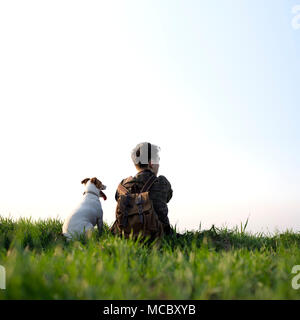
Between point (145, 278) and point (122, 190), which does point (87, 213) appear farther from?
point (145, 278)

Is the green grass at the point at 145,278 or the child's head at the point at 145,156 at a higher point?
the child's head at the point at 145,156

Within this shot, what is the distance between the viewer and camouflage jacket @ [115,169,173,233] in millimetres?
6059

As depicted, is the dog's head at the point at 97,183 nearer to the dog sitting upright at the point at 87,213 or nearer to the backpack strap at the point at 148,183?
the dog sitting upright at the point at 87,213

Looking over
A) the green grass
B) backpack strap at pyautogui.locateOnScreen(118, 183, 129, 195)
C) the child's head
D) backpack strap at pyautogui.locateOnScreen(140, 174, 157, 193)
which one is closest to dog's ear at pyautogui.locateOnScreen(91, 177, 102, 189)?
backpack strap at pyautogui.locateOnScreen(118, 183, 129, 195)

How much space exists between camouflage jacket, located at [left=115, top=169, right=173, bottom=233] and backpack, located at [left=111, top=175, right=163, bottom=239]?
0.11m

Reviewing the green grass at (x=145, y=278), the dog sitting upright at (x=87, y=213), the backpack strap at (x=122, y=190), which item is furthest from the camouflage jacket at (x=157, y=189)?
the green grass at (x=145, y=278)

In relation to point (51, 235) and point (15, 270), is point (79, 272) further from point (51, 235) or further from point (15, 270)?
point (51, 235)

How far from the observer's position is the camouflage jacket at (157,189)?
6.06 metres

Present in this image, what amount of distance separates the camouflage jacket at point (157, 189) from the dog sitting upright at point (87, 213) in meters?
0.83

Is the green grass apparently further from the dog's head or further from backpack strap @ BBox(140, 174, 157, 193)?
the dog's head

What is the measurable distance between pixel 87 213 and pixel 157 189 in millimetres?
1451

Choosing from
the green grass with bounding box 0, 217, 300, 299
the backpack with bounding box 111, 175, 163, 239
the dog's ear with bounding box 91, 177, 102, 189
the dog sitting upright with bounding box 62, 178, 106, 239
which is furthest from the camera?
the dog's ear with bounding box 91, 177, 102, 189

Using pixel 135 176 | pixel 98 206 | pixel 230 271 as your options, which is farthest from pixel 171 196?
pixel 230 271
